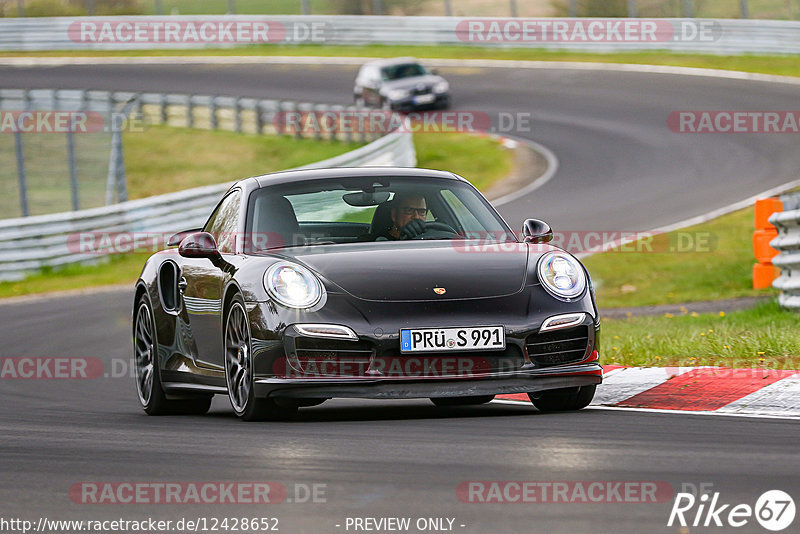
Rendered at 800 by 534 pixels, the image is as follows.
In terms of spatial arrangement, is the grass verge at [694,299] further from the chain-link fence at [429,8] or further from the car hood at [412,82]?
the chain-link fence at [429,8]

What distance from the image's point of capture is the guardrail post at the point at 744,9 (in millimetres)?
40188

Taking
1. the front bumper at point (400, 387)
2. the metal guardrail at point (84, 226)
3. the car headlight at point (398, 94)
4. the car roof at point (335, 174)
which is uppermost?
the car roof at point (335, 174)

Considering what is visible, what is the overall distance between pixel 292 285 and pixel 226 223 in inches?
→ 61.0

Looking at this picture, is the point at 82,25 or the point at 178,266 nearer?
the point at 178,266

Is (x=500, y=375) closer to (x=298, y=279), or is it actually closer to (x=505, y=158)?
(x=298, y=279)

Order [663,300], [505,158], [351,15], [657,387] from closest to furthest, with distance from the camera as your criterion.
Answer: [657,387] < [663,300] < [505,158] < [351,15]

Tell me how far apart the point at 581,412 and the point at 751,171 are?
745 inches

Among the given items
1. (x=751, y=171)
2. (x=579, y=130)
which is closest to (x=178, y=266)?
(x=751, y=171)

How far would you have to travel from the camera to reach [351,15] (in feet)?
160

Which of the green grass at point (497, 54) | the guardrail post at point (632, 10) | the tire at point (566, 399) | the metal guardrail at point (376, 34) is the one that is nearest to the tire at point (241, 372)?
the tire at point (566, 399)

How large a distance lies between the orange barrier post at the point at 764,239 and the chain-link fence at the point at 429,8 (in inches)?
1088

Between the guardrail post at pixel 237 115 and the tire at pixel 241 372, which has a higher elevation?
the tire at pixel 241 372

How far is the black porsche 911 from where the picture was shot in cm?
725

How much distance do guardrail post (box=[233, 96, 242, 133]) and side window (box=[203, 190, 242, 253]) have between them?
90.4 feet
